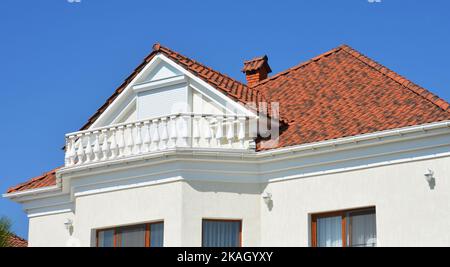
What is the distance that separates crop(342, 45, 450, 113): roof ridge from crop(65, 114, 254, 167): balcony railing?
4907 millimetres

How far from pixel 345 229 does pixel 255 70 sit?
1019 centimetres

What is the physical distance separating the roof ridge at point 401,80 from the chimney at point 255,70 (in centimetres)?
322

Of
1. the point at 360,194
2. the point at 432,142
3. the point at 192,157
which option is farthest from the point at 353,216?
the point at 192,157

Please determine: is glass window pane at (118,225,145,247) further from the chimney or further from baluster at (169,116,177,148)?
the chimney

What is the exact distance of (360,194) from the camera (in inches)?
1089

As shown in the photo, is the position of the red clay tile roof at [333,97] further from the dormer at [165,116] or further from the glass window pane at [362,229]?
the glass window pane at [362,229]

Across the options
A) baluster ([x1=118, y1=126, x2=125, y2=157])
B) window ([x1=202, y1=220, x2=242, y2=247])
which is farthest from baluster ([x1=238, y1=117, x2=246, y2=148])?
baluster ([x1=118, y1=126, x2=125, y2=157])

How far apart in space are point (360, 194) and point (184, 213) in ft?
15.7

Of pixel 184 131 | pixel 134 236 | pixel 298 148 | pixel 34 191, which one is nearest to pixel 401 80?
pixel 298 148

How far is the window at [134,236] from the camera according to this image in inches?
1134

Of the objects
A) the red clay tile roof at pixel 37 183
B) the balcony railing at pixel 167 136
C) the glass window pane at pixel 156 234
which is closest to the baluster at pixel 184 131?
the balcony railing at pixel 167 136

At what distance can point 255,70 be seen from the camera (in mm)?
36625
